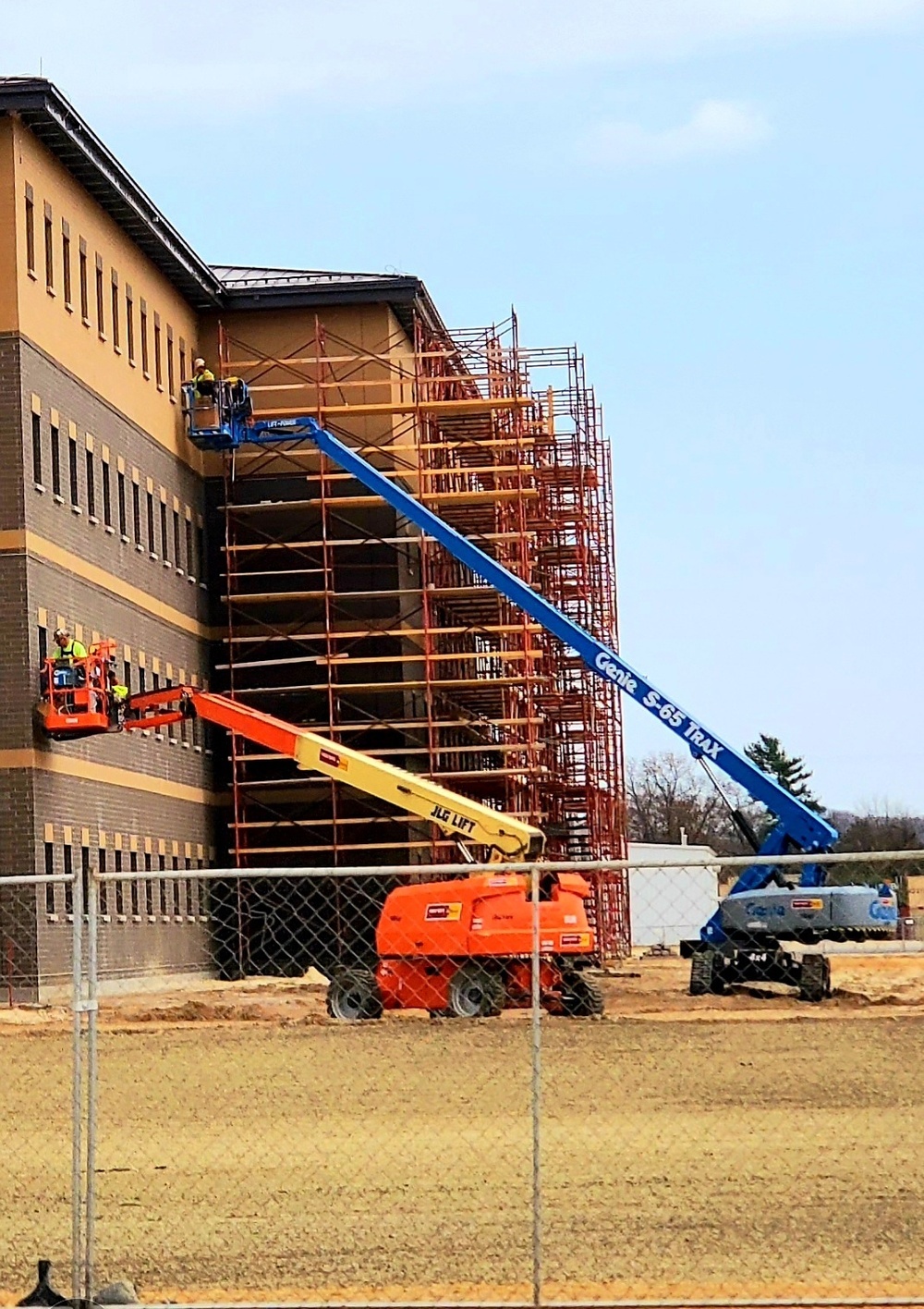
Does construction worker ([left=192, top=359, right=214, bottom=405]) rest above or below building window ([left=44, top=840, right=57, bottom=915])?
above

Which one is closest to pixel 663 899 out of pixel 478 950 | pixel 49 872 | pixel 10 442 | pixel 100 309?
pixel 100 309

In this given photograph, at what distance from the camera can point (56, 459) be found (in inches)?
1828

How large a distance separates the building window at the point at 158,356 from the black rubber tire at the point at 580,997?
25.7 metres

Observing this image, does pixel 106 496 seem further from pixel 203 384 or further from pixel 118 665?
pixel 203 384

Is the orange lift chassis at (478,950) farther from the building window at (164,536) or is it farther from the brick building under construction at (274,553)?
the building window at (164,536)

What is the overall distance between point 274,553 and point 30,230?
13.9m

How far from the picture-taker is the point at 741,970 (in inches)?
1465

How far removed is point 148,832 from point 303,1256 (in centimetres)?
3902

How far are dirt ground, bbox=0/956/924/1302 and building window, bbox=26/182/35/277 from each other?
1786cm

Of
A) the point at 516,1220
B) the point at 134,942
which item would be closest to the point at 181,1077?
the point at 516,1220

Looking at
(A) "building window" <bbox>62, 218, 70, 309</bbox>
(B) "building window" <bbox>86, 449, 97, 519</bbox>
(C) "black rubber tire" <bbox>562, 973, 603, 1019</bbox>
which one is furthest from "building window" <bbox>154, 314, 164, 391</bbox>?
(C) "black rubber tire" <bbox>562, 973, 603, 1019</bbox>

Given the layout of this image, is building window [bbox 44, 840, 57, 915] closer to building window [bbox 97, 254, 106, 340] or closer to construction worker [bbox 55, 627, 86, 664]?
construction worker [bbox 55, 627, 86, 664]

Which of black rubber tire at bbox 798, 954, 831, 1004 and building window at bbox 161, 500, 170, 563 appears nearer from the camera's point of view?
black rubber tire at bbox 798, 954, 831, 1004

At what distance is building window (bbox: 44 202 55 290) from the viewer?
46562 millimetres
